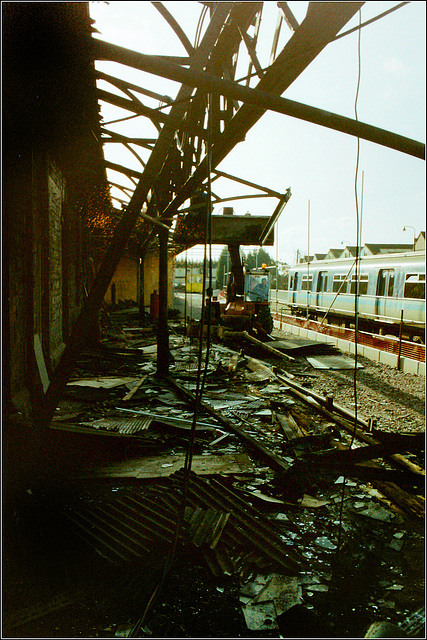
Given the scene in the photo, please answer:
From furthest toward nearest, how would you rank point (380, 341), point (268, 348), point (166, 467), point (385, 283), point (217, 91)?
point (385, 283) → point (268, 348) → point (380, 341) → point (166, 467) → point (217, 91)

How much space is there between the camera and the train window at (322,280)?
23828 millimetres

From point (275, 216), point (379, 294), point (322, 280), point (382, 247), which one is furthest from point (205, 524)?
point (382, 247)

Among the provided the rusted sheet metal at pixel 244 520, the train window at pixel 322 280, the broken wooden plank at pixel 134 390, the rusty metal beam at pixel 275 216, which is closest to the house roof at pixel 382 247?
the train window at pixel 322 280

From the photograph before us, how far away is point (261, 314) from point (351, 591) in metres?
13.2

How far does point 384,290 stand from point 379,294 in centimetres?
43

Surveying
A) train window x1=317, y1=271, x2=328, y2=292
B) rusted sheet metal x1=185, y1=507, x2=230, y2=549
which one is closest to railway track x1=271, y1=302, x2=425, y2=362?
train window x1=317, y1=271, x2=328, y2=292

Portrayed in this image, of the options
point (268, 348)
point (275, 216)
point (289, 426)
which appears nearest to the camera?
point (289, 426)

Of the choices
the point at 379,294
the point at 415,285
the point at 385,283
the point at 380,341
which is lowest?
the point at 380,341

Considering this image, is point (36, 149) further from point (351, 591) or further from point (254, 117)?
point (351, 591)

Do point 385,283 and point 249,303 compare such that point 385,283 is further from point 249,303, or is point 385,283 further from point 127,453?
point 127,453

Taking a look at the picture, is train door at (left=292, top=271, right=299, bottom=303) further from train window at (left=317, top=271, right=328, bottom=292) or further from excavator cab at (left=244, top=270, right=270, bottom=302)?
excavator cab at (left=244, top=270, right=270, bottom=302)

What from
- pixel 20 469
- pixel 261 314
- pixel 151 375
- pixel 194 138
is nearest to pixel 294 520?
pixel 20 469

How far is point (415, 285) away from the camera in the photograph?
51.2 feet

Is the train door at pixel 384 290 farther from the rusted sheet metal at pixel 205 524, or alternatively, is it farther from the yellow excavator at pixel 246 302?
the rusted sheet metal at pixel 205 524
